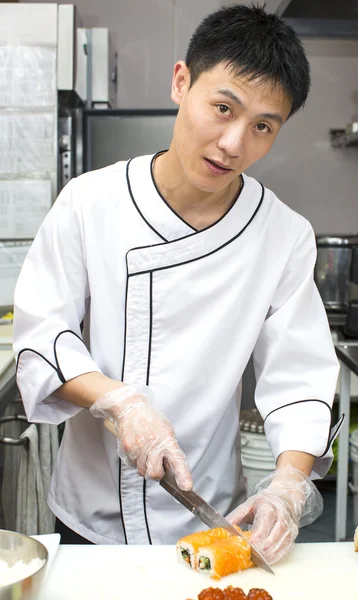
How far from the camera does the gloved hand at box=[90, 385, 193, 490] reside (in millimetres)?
1085

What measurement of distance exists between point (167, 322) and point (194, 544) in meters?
0.44

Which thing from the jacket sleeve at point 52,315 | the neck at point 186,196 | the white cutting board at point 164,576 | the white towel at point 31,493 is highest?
the neck at point 186,196

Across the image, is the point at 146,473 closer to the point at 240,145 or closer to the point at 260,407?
the point at 260,407

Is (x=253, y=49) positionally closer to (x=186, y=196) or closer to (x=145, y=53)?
(x=186, y=196)

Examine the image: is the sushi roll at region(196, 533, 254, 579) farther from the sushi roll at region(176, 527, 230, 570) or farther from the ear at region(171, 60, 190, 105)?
the ear at region(171, 60, 190, 105)

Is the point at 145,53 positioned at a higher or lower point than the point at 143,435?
higher

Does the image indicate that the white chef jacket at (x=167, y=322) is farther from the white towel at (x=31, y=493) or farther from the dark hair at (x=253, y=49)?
the white towel at (x=31, y=493)

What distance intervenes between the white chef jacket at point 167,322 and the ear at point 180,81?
16cm

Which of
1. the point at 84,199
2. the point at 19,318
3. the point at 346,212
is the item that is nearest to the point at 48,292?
the point at 19,318

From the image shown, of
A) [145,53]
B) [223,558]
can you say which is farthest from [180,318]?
[145,53]

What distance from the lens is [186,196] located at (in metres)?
1.33

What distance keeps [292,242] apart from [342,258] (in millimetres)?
2250

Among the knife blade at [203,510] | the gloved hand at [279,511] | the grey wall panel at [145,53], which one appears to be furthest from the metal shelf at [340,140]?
the knife blade at [203,510]

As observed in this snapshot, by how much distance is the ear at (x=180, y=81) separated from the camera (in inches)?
50.1
